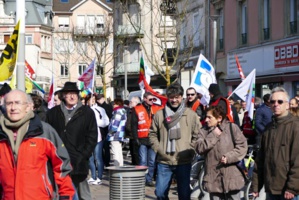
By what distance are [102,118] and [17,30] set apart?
3525 mm

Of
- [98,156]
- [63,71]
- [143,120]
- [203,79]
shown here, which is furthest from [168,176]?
[63,71]

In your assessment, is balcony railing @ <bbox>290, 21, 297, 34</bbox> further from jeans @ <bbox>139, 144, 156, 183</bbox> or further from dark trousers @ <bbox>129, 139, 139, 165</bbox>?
jeans @ <bbox>139, 144, 156, 183</bbox>

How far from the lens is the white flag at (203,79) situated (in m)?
16.0

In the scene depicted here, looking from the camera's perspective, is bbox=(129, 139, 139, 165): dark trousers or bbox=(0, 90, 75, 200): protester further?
bbox=(129, 139, 139, 165): dark trousers

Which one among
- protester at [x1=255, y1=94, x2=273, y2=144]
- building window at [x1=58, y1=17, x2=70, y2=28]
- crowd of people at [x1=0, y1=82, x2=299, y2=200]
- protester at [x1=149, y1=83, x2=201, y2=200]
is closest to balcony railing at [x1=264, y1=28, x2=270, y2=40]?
A: protester at [x1=255, y1=94, x2=273, y2=144]

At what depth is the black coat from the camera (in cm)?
1000

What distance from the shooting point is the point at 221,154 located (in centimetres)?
926

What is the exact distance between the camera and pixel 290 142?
25.9 ft

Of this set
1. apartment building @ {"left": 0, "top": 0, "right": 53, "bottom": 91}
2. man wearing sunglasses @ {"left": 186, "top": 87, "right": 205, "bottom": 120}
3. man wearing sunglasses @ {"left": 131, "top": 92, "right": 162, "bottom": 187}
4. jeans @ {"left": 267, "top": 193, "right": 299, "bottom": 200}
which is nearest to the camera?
jeans @ {"left": 267, "top": 193, "right": 299, "bottom": 200}

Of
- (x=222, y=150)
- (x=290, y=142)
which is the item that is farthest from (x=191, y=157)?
(x=290, y=142)

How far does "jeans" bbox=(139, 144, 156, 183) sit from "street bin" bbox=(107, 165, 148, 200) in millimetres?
4123

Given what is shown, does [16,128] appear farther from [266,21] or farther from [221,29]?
[221,29]

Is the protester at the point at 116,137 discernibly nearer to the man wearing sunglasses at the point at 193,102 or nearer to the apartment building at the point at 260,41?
the man wearing sunglasses at the point at 193,102

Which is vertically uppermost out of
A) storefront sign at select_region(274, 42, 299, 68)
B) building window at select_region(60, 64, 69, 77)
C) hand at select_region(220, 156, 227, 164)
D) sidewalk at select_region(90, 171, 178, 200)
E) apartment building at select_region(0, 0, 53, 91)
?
apartment building at select_region(0, 0, 53, 91)
